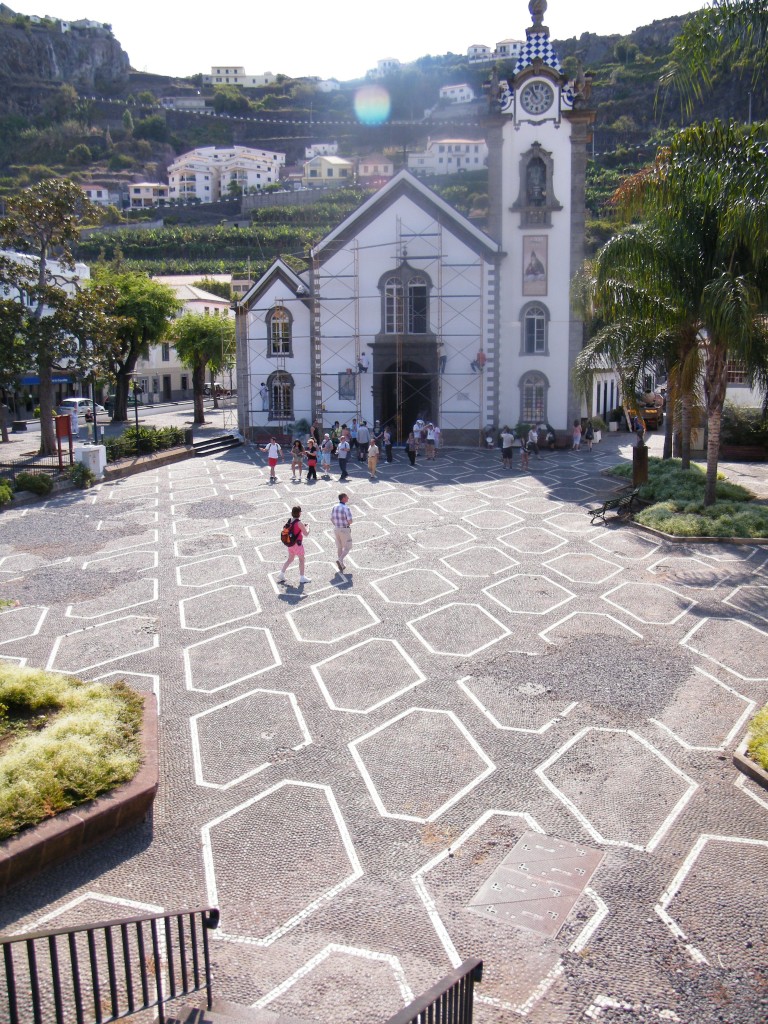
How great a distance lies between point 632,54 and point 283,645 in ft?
542

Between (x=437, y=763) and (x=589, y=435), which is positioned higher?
(x=589, y=435)

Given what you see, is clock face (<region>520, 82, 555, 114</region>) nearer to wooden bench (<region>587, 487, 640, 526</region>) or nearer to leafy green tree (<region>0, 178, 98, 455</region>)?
leafy green tree (<region>0, 178, 98, 455</region>)

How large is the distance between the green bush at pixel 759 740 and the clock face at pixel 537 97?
96.9ft

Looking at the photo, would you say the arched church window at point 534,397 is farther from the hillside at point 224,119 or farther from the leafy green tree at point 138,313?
the hillside at point 224,119

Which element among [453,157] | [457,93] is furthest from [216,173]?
[457,93]

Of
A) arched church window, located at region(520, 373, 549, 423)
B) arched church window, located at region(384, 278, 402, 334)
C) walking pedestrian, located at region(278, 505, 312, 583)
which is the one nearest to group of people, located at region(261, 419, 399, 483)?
arched church window, located at region(384, 278, 402, 334)

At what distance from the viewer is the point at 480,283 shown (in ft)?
109

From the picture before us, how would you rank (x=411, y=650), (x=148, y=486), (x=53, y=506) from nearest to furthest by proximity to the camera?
(x=411, y=650), (x=53, y=506), (x=148, y=486)

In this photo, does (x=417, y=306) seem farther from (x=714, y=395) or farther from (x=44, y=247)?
(x=714, y=395)

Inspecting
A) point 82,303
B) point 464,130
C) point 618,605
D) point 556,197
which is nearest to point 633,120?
point 464,130

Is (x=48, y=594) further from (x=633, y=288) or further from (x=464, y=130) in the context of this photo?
(x=464, y=130)

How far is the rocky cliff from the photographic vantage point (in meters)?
172

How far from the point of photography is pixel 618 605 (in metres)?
14.4

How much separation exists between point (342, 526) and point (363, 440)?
47.7ft
